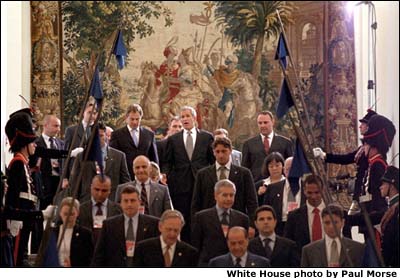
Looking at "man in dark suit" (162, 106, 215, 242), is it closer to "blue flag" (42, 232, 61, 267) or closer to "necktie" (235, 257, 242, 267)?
"necktie" (235, 257, 242, 267)

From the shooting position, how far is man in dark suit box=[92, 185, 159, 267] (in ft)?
62.6

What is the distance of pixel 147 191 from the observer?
2014 centimetres

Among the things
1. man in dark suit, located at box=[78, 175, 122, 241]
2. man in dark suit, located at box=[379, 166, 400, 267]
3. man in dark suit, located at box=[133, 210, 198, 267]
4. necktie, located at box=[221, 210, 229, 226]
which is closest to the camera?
man in dark suit, located at box=[133, 210, 198, 267]

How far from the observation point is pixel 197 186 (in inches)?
803

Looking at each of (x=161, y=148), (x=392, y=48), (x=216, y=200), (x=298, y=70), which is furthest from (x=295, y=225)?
(x=298, y=70)

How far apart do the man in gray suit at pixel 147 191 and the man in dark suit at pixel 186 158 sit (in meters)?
1.13

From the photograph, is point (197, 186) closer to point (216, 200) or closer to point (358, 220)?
point (216, 200)

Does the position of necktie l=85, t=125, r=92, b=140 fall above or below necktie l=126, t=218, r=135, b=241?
above

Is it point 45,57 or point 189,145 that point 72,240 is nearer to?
point 189,145

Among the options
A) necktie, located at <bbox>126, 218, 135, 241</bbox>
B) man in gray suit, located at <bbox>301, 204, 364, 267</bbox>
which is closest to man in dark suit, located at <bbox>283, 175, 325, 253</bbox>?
man in gray suit, located at <bbox>301, 204, 364, 267</bbox>

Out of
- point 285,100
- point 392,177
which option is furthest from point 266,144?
point 392,177

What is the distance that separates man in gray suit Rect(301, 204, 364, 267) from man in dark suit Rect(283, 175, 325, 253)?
0.14m

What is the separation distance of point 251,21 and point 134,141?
792cm

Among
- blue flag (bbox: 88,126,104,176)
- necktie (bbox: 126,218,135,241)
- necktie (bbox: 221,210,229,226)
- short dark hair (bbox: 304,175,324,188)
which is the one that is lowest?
necktie (bbox: 126,218,135,241)
